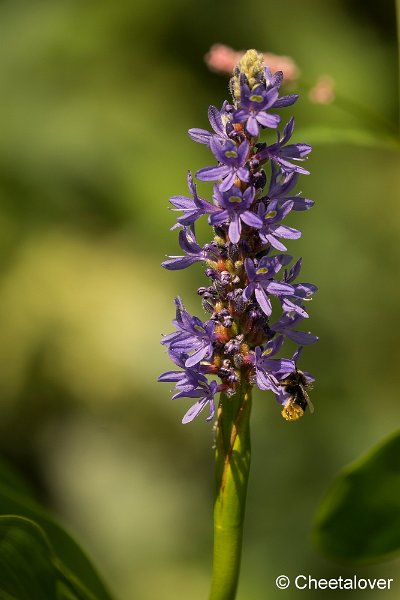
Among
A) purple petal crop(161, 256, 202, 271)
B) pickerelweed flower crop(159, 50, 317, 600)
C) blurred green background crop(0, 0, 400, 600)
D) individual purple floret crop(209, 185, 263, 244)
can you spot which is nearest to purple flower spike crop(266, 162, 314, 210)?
pickerelweed flower crop(159, 50, 317, 600)

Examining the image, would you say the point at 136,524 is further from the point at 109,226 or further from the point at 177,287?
the point at 109,226

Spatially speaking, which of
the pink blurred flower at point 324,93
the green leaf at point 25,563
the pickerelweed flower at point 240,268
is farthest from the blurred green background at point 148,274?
the pickerelweed flower at point 240,268

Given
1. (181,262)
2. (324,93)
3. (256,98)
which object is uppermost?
(324,93)

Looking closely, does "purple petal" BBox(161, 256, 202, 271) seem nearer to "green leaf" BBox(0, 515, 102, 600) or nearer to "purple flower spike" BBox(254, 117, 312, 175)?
"purple flower spike" BBox(254, 117, 312, 175)

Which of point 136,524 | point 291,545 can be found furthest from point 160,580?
point 291,545

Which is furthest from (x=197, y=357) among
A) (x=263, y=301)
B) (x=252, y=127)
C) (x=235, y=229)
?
(x=252, y=127)

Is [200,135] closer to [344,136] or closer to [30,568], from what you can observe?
[344,136]
